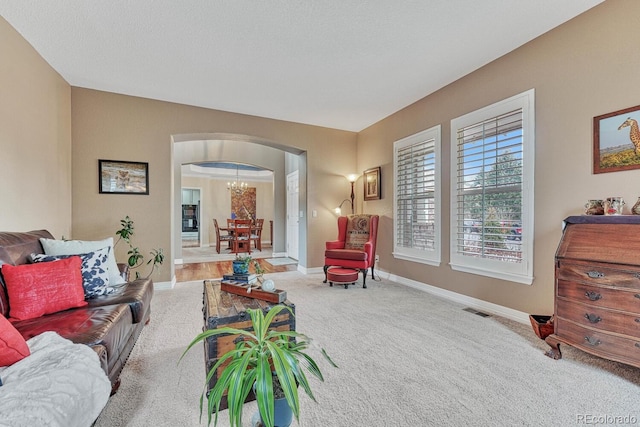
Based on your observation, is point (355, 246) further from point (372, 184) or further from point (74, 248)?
point (74, 248)

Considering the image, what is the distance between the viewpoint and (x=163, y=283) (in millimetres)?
4051

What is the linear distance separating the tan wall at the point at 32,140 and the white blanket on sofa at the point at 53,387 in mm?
1873

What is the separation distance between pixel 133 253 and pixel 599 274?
4.75m

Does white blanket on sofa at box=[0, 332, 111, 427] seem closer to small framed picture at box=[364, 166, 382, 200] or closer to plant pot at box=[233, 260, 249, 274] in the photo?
plant pot at box=[233, 260, 249, 274]

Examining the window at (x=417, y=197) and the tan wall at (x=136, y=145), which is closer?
the tan wall at (x=136, y=145)

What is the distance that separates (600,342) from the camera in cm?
182

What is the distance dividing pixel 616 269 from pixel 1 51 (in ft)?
16.3

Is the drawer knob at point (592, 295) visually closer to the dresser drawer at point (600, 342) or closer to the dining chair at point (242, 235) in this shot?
the dresser drawer at point (600, 342)

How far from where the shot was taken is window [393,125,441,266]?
12.5 feet

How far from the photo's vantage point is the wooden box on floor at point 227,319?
1562mm

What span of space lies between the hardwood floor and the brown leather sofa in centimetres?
263

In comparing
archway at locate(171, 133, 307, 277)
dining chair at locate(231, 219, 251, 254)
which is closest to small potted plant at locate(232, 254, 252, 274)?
archway at locate(171, 133, 307, 277)

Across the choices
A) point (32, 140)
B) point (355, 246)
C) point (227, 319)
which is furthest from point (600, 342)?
point (32, 140)

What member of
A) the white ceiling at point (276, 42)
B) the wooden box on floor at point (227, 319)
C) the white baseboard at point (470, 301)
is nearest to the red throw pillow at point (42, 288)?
the wooden box on floor at point (227, 319)
